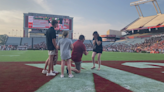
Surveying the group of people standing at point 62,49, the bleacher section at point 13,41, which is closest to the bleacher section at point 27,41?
the bleacher section at point 13,41

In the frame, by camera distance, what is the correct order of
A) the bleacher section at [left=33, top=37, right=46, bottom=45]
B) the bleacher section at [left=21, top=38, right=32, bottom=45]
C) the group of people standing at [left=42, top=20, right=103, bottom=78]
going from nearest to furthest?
the group of people standing at [left=42, top=20, right=103, bottom=78], the bleacher section at [left=21, top=38, right=32, bottom=45], the bleacher section at [left=33, top=37, right=46, bottom=45]

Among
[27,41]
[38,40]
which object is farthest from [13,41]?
[38,40]

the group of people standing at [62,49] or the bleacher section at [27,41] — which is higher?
the bleacher section at [27,41]

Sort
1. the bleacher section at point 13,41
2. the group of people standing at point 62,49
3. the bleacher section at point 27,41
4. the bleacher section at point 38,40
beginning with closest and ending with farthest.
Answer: the group of people standing at point 62,49
the bleacher section at point 13,41
the bleacher section at point 27,41
the bleacher section at point 38,40

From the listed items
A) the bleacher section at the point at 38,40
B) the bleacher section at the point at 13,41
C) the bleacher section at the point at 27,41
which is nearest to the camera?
the bleacher section at the point at 13,41

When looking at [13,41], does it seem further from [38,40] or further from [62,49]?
[62,49]

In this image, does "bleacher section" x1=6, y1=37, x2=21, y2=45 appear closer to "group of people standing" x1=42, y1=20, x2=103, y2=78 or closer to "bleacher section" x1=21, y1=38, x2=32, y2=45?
"bleacher section" x1=21, y1=38, x2=32, y2=45

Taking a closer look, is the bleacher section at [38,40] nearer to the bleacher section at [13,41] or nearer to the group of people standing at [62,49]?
the bleacher section at [13,41]

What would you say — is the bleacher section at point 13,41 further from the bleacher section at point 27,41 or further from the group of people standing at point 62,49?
the group of people standing at point 62,49

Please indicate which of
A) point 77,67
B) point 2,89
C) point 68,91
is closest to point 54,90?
point 68,91

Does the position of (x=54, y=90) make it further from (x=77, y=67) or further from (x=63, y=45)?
(x=77, y=67)

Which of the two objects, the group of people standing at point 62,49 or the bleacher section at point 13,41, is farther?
the bleacher section at point 13,41

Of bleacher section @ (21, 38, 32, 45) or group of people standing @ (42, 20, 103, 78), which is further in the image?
bleacher section @ (21, 38, 32, 45)

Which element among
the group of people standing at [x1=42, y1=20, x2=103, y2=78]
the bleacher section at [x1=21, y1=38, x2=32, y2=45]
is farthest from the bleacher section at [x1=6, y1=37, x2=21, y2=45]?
the group of people standing at [x1=42, y1=20, x2=103, y2=78]
